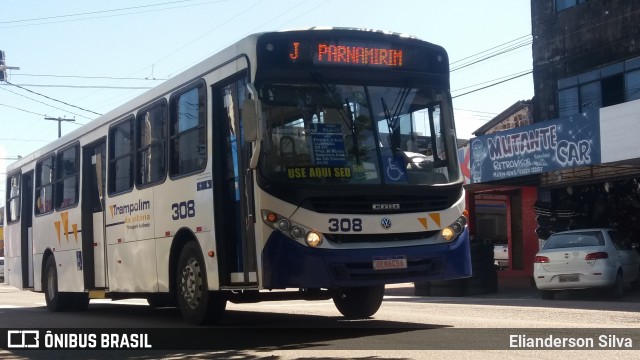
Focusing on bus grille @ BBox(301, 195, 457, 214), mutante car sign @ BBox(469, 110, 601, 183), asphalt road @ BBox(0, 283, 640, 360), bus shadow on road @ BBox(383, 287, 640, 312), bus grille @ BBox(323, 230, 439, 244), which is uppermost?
mutante car sign @ BBox(469, 110, 601, 183)

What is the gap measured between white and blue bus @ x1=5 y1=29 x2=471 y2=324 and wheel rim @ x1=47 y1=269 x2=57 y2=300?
5240 millimetres

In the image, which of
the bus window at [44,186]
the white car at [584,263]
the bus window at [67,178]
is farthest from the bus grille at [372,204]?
the white car at [584,263]

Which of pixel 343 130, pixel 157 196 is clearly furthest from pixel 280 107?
pixel 157 196

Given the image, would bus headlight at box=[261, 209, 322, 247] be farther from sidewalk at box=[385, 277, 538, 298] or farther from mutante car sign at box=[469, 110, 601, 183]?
mutante car sign at box=[469, 110, 601, 183]

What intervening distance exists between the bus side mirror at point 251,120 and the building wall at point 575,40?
1953cm

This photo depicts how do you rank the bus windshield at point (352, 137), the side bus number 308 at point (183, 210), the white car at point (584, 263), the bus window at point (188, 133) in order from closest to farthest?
the bus windshield at point (352, 137), the bus window at point (188, 133), the side bus number 308 at point (183, 210), the white car at point (584, 263)

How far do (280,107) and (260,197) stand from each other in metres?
1.04

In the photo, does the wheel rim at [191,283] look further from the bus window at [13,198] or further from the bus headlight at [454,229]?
the bus window at [13,198]

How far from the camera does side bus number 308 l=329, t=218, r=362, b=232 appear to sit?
10156 millimetres

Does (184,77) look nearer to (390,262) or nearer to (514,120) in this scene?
(390,262)

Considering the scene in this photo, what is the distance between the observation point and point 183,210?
12297 millimetres

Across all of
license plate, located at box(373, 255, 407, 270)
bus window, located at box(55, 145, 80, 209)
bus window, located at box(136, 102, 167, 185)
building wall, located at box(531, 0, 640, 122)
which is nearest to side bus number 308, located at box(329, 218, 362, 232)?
license plate, located at box(373, 255, 407, 270)

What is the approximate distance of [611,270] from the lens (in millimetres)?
19906

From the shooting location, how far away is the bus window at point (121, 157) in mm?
14312
